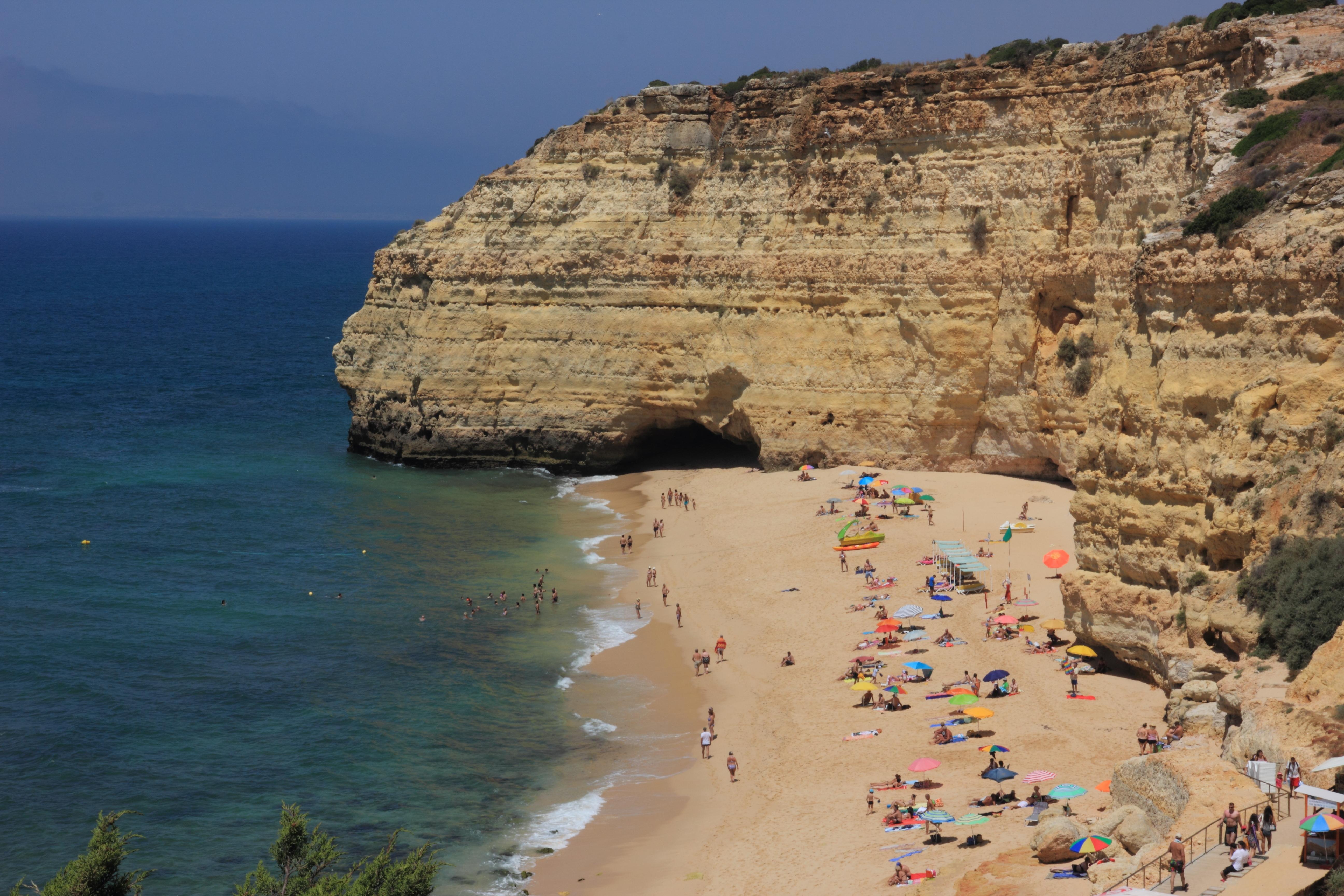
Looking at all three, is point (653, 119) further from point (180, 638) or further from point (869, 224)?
point (180, 638)

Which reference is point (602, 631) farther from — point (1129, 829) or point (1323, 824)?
point (1323, 824)

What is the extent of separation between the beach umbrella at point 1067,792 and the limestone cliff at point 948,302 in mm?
3026

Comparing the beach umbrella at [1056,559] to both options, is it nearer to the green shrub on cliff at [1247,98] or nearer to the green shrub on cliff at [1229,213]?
the green shrub on cliff at [1229,213]

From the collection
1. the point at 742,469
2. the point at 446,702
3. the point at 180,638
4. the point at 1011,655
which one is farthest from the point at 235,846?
the point at 742,469

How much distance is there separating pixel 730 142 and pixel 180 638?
2578 cm

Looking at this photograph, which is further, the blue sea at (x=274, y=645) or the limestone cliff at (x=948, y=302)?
the blue sea at (x=274, y=645)

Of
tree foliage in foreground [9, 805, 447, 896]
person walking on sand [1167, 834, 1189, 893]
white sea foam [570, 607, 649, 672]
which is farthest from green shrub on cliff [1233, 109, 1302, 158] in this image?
tree foliage in foreground [9, 805, 447, 896]

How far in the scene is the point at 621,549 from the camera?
38.9m

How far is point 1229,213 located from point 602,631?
59.6 ft

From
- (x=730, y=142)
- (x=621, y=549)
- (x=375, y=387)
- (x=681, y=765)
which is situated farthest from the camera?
(x=375, y=387)

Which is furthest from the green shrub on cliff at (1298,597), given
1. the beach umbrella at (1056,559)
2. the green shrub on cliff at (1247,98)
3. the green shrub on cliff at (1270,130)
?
the green shrub on cliff at (1247,98)

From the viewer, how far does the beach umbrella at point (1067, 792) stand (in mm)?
19297

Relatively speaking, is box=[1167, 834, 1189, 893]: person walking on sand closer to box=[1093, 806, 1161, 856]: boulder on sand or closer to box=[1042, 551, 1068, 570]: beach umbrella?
box=[1093, 806, 1161, 856]: boulder on sand

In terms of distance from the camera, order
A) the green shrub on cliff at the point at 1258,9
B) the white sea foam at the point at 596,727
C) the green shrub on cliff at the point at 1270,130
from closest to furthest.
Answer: the white sea foam at the point at 596,727
the green shrub on cliff at the point at 1270,130
the green shrub on cliff at the point at 1258,9
